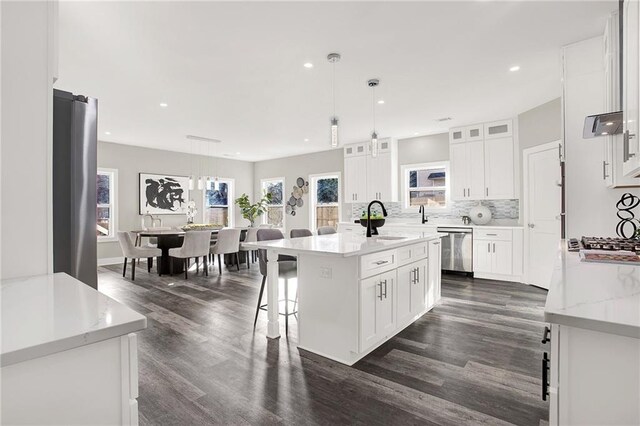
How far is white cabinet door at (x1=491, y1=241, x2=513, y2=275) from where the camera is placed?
201 inches

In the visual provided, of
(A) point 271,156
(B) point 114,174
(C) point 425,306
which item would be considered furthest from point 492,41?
(B) point 114,174

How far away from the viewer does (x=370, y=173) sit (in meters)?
6.95

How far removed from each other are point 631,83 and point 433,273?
2.49 metres

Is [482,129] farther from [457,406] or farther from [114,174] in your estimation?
[114,174]

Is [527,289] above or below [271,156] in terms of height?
below

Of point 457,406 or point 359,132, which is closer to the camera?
point 457,406

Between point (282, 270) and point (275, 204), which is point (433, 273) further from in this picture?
point (275, 204)

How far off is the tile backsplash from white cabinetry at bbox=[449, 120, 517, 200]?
0.90 ft

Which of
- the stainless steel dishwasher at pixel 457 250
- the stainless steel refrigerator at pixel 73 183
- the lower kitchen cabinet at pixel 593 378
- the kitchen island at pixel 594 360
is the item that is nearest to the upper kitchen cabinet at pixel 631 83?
the kitchen island at pixel 594 360

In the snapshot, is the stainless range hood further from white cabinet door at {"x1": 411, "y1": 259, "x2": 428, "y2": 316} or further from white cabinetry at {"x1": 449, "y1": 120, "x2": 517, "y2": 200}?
white cabinetry at {"x1": 449, "y1": 120, "x2": 517, "y2": 200}

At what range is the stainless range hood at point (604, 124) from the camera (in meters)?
2.04

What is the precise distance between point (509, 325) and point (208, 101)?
452 centimetres

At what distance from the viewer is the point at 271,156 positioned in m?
8.92

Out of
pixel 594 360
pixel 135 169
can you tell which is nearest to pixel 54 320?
pixel 594 360
